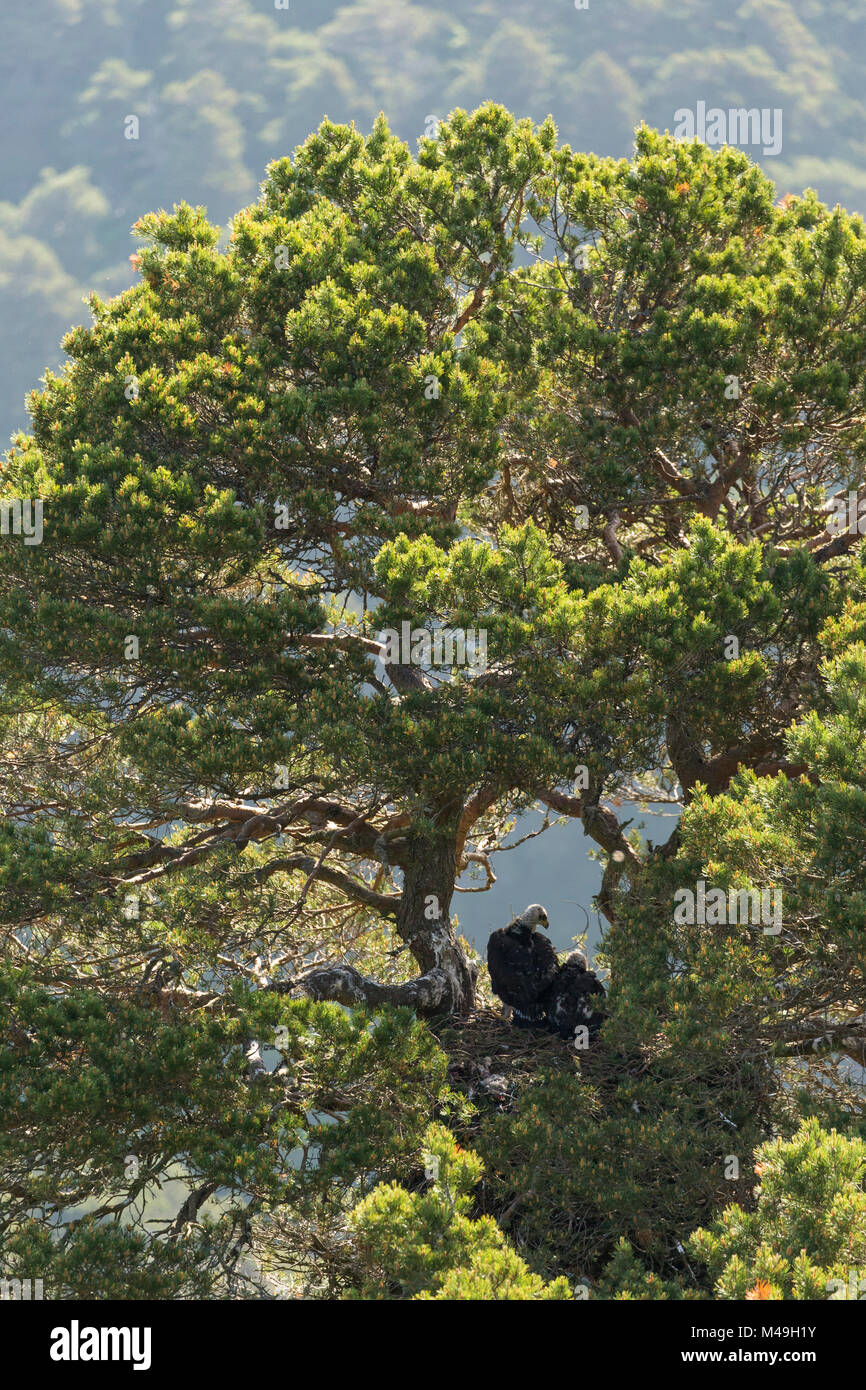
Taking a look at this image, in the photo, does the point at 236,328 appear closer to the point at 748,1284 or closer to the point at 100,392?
the point at 100,392

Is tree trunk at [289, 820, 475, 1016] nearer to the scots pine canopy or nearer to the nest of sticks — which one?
the scots pine canopy

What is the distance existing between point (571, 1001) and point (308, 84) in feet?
413

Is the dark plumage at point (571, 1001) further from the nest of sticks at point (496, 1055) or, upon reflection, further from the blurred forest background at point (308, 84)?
the blurred forest background at point (308, 84)

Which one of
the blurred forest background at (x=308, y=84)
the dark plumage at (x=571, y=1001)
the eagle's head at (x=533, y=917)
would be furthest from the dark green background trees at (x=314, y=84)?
the dark plumage at (x=571, y=1001)

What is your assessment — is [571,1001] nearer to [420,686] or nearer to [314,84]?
[420,686]

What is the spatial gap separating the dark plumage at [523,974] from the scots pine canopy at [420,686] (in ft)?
1.48

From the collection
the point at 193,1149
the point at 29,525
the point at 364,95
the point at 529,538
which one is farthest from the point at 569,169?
the point at 364,95

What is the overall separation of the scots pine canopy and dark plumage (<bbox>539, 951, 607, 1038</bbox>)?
0.80m

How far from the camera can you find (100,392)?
1062cm

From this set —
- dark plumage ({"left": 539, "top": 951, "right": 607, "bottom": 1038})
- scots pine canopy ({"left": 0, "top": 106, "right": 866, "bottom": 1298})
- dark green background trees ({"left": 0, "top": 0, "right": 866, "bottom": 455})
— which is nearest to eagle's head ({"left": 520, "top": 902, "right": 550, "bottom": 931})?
dark plumage ({"left": 539, "top": 951, "right": 607, "bottom": 1038})

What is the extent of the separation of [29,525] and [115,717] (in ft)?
6.28

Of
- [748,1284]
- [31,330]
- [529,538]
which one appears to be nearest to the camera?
[748,1284]

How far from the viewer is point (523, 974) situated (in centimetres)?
1094

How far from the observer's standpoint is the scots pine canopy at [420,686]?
779 cm
